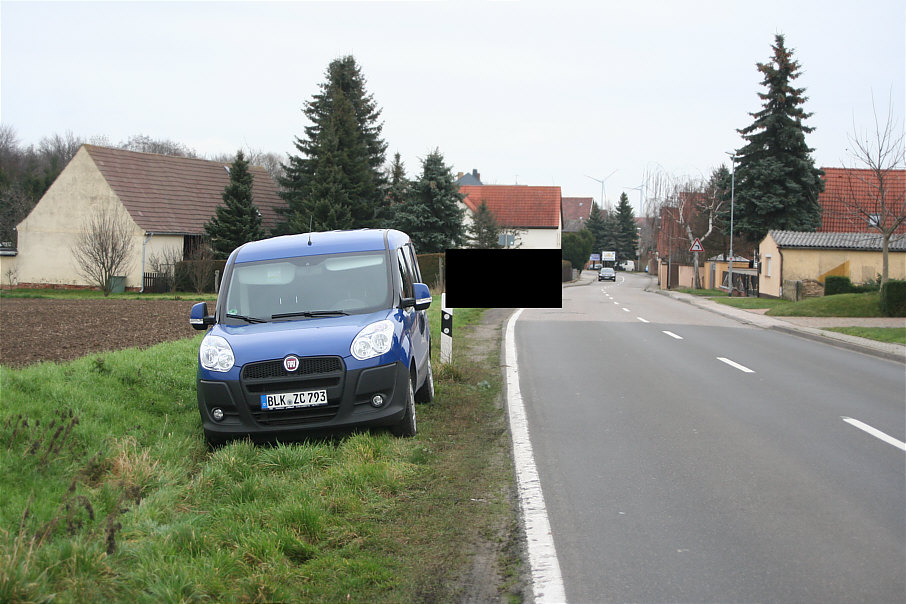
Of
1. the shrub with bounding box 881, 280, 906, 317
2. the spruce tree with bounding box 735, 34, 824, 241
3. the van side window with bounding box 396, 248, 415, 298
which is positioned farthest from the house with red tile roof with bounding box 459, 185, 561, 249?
the van side window with bounding box 396, 248, 415, 298

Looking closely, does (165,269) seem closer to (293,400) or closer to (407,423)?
(407,423)

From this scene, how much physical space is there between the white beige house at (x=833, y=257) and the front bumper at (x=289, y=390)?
3153cm

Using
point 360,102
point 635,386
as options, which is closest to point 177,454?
point 635,386

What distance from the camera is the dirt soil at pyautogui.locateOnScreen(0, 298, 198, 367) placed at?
39.6 ft

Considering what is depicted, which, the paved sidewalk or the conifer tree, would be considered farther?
the conifer tree

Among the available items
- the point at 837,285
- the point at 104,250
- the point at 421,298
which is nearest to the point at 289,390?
the point at 421,298

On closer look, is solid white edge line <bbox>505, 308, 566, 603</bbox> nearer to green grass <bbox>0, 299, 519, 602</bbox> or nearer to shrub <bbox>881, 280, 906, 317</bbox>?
green grass <bbox>0, 299, 519, 602</bbox>

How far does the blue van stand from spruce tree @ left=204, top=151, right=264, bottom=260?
3395 centimetres

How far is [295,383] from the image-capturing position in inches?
265

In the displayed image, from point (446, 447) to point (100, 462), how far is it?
2.84m

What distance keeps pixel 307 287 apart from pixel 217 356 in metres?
1.38

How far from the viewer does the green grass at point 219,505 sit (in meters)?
3.95

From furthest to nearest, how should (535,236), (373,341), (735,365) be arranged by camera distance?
(535,236) → (735,365) → (373,341)

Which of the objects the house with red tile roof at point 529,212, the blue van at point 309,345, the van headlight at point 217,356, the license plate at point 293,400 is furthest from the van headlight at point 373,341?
the house with red tile roof at point 529,212
